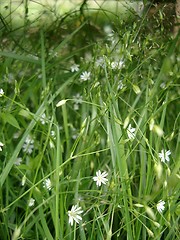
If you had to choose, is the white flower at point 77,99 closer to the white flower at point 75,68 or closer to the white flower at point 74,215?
the white flower at point 75,68

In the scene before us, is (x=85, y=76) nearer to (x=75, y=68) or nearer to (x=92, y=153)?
(x=75, y=68)

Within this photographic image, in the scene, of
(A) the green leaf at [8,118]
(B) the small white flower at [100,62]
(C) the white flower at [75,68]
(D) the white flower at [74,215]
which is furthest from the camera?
(C) the white flower at [75,68]

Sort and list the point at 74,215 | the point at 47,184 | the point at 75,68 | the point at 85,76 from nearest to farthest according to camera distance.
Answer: the point at 74,215
the point at 47,184
the point at 85,76
the point at 75,68

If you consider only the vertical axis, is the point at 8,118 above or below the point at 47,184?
above

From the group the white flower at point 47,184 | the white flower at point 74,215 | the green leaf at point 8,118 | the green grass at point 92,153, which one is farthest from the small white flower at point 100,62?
the white flower at point 74,215

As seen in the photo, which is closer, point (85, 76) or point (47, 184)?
point (47, 184)

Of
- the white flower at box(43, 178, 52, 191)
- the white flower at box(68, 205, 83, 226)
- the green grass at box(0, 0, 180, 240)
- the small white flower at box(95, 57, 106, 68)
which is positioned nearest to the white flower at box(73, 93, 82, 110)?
the green grass at box(0, 0, 180, 240)

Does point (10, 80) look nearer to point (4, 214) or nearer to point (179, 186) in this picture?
point (4, 214)

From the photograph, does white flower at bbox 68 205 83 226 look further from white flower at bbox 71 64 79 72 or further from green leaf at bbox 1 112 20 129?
white flower at bbox 71 64 79 72

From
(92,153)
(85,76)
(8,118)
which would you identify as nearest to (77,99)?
(85,76)
